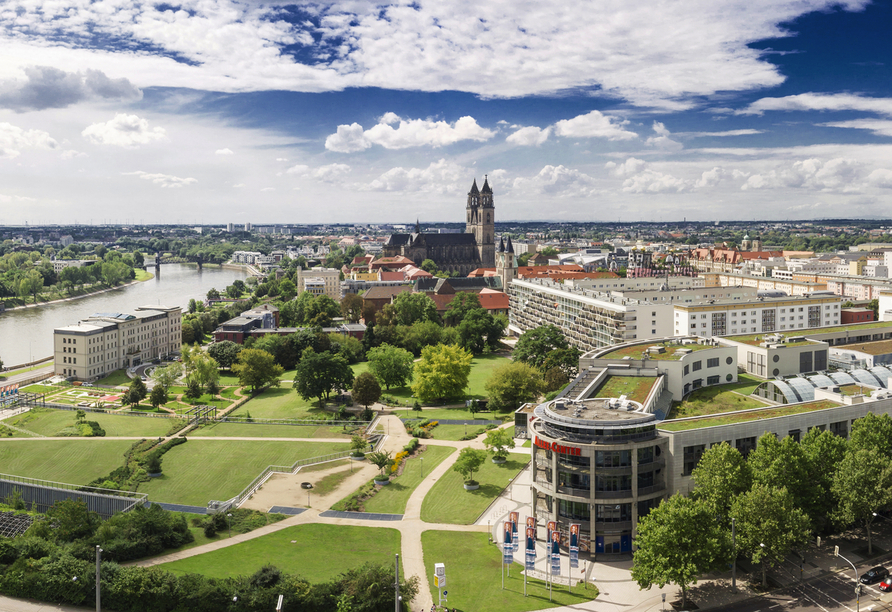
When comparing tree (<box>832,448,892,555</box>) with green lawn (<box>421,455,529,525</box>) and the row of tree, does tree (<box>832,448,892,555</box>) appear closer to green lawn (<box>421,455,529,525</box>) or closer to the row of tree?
the row of tree

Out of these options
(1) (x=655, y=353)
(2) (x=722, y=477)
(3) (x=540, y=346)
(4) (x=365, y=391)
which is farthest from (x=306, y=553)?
(3) (x=540, y=346)

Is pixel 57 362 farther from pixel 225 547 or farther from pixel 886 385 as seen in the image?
pixel 886 385

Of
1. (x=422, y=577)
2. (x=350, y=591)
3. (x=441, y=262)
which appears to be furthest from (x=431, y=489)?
(x=441, y=262)

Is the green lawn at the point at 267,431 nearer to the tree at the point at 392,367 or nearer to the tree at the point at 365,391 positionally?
the tree at the point at 365,391

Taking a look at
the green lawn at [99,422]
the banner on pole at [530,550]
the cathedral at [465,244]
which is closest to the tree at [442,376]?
the green lawn at [99,422]

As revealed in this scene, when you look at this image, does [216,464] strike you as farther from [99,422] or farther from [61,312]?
[61,312]

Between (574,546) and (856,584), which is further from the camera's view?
(574,546)
